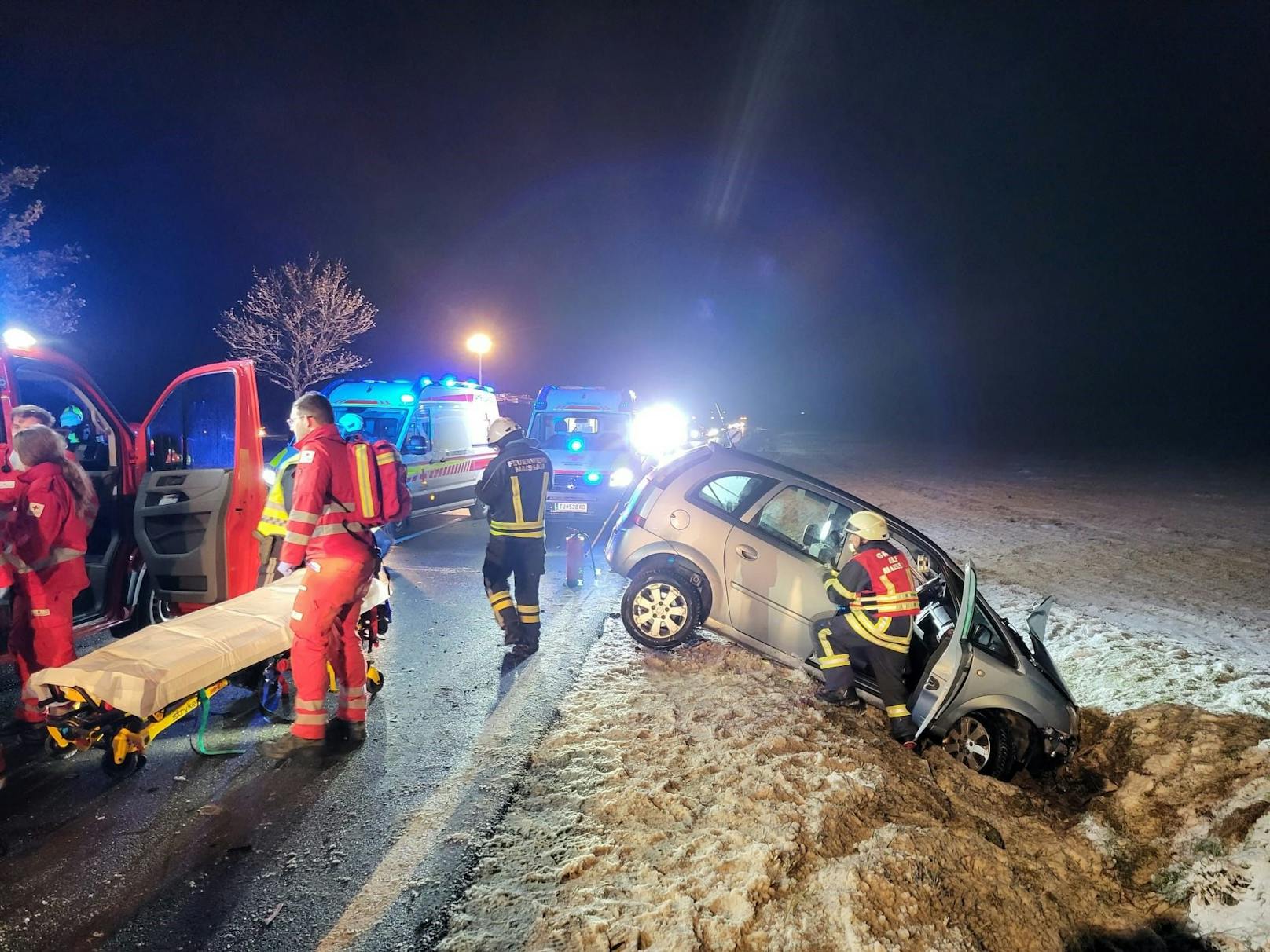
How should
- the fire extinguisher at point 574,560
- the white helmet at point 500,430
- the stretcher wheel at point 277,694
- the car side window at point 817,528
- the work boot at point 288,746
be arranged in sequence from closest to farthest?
the work boot at point 288,746 → the stretcher wheel at point 277,694 → the car side window at point 817,528 → the white helmet at point 500,430 → the fire extinguisher at point 574,560

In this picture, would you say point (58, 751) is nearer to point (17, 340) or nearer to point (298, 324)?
point (17, 340)

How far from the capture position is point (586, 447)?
452 inches

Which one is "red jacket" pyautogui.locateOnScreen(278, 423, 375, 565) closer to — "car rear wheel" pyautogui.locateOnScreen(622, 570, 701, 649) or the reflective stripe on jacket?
the reflective stripe on jacket

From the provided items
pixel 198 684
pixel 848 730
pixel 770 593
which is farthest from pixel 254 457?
pixel 848 730

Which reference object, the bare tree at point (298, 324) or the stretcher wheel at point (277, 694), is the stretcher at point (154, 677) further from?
the bare tree at point (298, 324)

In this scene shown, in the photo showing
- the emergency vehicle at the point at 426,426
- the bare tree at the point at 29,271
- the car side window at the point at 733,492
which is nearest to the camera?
the car side window at the point at 733,492

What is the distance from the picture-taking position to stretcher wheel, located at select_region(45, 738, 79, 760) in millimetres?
3814

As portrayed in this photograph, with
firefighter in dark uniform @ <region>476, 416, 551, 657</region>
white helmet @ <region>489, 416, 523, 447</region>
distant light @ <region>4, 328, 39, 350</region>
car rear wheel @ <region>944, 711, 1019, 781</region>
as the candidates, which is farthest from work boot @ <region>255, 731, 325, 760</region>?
car rear wheel @ <region>944, 711, 1019, 781</region>

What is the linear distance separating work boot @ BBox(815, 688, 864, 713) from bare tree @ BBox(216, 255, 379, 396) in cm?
2907

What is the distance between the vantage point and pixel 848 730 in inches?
177

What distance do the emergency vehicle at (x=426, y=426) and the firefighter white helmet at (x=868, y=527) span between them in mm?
5918

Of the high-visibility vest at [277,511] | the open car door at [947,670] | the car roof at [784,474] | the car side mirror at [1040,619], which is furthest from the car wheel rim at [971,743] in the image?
the high-visibility vest at [277,511]

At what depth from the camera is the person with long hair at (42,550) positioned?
4.03 meters

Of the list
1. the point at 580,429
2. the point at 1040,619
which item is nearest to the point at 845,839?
the point at 1040,619
